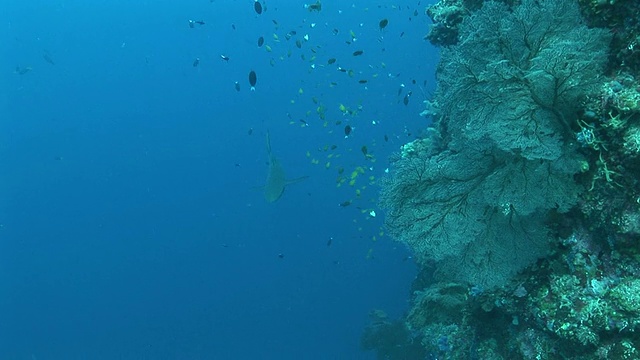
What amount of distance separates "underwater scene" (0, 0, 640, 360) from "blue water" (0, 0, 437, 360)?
24cm

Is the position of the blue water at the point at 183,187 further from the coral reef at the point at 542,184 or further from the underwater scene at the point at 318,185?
the coral reef at the point at 542,184

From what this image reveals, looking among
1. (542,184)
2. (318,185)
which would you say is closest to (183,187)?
(318,185)

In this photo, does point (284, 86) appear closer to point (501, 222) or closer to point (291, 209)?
point (291, 209)

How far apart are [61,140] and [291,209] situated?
28206 millimetres

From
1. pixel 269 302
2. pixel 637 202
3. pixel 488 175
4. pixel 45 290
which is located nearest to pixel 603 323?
pixel 637 202

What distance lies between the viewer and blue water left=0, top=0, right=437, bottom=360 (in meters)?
38.2

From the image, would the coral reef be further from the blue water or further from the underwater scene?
the blue water

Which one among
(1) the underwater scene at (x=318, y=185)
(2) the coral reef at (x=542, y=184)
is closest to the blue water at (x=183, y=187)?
(1) the underwater scene at (x=318, y=185)

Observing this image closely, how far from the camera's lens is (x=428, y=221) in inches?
194

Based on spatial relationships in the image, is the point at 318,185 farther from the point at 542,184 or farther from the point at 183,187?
the point at 542,184

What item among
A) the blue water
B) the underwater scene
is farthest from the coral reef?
the blue water

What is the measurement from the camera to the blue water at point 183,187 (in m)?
38.2

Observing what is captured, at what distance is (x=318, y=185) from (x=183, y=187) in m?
15.5

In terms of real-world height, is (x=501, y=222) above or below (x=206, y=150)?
below
